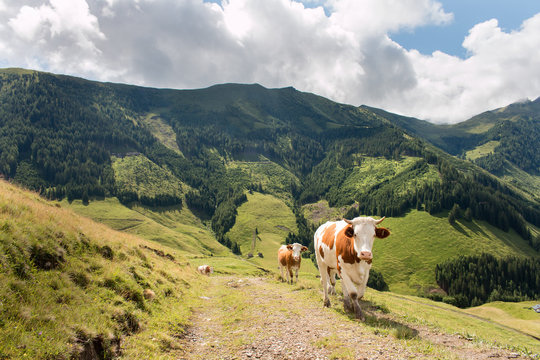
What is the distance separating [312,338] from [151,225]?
161 meters

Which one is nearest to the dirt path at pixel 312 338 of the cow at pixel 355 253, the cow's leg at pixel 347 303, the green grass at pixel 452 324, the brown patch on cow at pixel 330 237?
the cow's leg at pixel 347 303

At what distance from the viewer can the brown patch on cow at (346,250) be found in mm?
12250

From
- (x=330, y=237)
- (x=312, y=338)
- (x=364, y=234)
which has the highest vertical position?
(x=364, y=234)

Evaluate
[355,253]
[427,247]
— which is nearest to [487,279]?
[427,247]

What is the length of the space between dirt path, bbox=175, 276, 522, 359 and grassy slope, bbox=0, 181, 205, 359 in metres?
1.62

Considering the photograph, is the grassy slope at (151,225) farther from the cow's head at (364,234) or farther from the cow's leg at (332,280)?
the cow's head at (364,234)

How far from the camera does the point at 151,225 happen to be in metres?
154

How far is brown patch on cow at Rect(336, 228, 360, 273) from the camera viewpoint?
482 inches

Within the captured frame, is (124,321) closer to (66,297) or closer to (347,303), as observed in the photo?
(66,297)

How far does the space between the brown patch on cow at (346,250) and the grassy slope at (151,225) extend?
389 ft

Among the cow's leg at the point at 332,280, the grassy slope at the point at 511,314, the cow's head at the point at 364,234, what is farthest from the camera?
the grassy slope at the point at 511,314

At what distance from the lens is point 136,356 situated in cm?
795

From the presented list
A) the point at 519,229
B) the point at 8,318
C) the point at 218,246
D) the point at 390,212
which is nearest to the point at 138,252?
the point at 8,318

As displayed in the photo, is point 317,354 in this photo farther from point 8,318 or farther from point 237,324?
point 8,318
